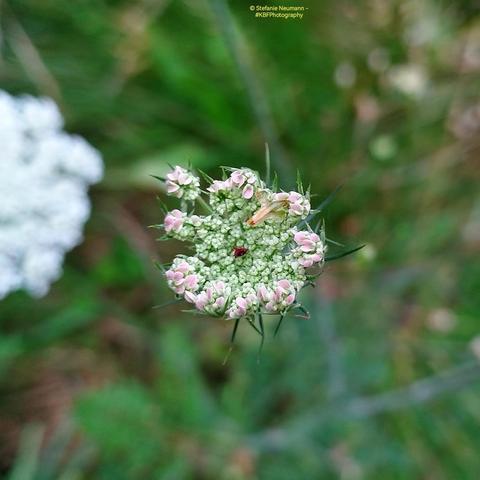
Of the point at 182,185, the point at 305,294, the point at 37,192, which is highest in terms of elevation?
the point at 182,185

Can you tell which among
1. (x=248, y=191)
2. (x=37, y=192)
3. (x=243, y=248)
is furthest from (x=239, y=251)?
(x=37, y=192)

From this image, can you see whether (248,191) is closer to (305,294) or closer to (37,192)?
(37,192)

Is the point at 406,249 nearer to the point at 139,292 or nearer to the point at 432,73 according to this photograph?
the point at 432,73

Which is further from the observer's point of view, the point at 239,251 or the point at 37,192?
the point at 37,192

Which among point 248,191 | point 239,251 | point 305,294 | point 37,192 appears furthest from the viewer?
point 305,294

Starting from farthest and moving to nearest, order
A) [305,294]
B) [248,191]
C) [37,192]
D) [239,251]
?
[305,294] → [37,192] → [239,251] → [248,191]

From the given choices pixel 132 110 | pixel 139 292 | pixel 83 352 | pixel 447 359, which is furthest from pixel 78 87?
pixel 447 359

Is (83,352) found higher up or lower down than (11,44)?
lower down

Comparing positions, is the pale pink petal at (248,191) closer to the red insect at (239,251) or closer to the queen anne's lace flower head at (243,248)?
the queen anne's lace flower head at (243,248)
